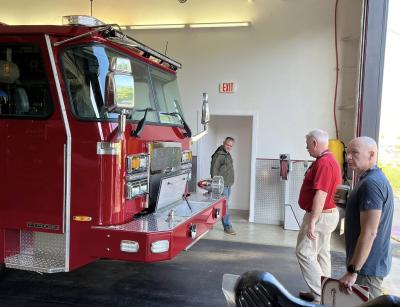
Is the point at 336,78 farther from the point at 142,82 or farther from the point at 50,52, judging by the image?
the point at 50,52

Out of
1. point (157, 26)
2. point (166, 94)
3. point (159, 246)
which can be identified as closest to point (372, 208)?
point (159, 246)

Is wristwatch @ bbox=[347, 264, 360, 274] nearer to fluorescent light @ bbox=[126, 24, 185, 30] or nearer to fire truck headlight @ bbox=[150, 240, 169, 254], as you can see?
fire truck headlight @ bbox=[150, 240, 169, 254]

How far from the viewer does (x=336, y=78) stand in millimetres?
7469

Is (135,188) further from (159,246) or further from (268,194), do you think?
(268,194)

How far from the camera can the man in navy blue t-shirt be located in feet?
8.16

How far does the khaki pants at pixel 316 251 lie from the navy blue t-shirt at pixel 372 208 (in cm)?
133

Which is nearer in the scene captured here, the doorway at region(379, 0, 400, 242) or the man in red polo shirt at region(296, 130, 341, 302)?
the man in red polo shirt at region(296, 130, 341, 302)

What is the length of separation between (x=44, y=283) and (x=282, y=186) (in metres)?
4.79

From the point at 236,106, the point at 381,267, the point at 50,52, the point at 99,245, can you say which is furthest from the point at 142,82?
the point at 236,106

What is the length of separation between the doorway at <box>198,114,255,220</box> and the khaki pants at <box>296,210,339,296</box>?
4.22 m

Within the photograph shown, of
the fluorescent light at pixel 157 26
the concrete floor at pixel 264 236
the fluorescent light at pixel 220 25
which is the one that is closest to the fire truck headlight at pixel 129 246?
the concrete floor at pixel 264 236

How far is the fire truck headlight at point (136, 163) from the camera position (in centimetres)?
336

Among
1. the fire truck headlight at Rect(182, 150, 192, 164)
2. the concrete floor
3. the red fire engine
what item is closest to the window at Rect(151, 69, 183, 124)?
the fire truck headlight at Rect(182, 150, 192, 164)

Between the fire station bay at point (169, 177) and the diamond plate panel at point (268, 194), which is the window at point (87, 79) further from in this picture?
the diamond plate panel at point (268, 194)
